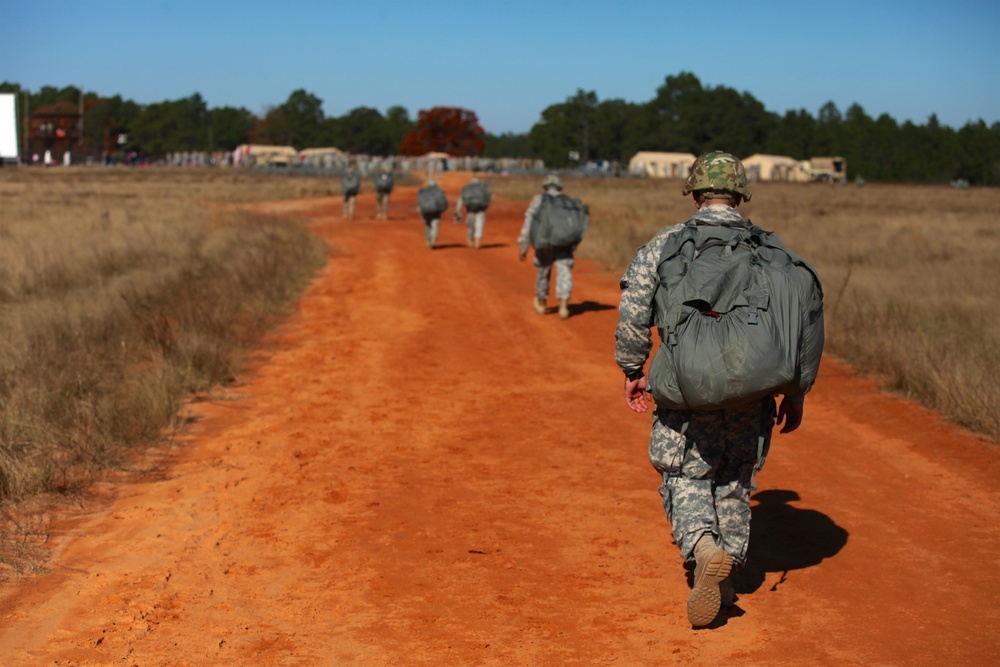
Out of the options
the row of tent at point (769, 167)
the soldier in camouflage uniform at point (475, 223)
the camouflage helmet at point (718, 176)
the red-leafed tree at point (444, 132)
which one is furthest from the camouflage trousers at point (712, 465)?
the red-leafed tree at point (444, 132)

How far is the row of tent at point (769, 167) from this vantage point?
10575 cm

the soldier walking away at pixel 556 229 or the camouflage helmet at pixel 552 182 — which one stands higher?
the camouflage helmet at pixel 552 182

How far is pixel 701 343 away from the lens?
429cm

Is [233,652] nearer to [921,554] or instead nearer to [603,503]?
[603,503]

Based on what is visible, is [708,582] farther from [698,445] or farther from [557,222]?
[557,222]

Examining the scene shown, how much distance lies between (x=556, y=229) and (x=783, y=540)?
319 inches

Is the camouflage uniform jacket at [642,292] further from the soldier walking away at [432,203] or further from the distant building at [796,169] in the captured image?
the distant building at [796,169]

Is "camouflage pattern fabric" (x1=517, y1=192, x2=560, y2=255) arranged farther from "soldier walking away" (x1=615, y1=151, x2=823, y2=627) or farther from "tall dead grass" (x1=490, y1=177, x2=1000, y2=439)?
"soldier walking away" (x1=615, y1=151, x2=823, y2=627)

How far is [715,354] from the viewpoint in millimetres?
4262

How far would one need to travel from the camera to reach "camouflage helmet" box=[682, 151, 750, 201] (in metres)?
4.75

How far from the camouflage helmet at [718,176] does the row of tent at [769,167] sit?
99782mm

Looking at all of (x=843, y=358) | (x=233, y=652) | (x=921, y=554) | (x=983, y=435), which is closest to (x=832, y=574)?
(x=921, y=554)

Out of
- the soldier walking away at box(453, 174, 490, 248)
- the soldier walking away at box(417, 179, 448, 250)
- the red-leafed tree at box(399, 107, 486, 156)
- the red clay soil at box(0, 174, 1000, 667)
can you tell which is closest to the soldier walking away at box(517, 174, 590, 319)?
the red clay soil at box(0, 174, 1000, 667)

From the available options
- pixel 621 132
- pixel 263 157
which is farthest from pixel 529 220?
pixel 621 132
